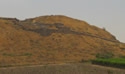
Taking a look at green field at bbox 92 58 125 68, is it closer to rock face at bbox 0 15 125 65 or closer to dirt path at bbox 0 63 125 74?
dirt path at bbox 0 63 125 74

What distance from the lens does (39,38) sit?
33281mm

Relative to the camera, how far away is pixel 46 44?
105ft

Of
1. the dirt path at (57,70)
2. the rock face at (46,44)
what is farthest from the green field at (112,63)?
the rock face at (46,44)

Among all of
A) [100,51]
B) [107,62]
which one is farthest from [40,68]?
[100,51]

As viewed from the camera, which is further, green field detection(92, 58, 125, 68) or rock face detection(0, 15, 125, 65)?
rock face detection(0, 15, 125, 65)

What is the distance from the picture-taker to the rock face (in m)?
27.2

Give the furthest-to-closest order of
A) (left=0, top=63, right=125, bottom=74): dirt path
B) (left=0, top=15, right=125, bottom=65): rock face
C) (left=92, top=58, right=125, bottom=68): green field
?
1. (left=0, top=15, right=125, bottom=65): rock face
2. (left=92, top=58, right=125, bottom=68): green field
3. (left=0, top=63, right=125, bottom=74): dirt path

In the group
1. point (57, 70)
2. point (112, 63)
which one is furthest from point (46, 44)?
point (57, 70)

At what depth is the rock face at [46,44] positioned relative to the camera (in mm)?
27156

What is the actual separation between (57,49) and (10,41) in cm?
701

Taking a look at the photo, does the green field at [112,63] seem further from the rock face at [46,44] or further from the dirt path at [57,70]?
the rock face at [46,44]

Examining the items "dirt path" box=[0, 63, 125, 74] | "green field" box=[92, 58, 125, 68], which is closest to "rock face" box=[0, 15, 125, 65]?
"green field" box=[92, 58, 125, 68]

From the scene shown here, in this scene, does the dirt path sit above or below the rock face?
below

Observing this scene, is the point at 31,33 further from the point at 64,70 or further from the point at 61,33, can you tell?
the point at 64,70
